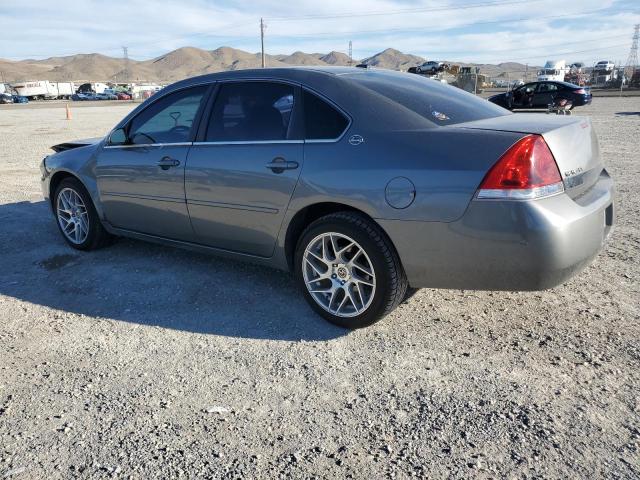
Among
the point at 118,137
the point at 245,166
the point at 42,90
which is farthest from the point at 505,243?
the point at 42,90

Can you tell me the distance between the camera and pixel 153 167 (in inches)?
174

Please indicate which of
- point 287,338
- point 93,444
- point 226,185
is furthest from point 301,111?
point 93,444

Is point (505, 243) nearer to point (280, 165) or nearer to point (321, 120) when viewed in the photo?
point (321, 120)

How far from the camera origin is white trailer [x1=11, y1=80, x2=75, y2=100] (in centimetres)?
6962

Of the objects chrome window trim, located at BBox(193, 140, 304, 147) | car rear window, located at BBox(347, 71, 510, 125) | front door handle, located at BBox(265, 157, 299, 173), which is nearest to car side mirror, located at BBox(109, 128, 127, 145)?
chrome window trim, located at BBox(193, 140, 304, 147)

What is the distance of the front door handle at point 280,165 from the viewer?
11.7ft

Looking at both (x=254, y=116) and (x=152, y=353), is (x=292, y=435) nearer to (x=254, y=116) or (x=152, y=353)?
(x=152, y=353)

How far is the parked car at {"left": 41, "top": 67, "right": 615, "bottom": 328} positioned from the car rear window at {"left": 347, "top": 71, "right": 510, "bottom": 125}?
2cm

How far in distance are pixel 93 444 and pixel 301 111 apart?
2335mm

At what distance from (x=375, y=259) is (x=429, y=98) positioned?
47.9 inches

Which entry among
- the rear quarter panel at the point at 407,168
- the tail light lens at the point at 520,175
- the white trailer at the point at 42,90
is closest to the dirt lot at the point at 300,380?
the rear quarter panel at the point at 407,168

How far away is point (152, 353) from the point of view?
3.31 meters

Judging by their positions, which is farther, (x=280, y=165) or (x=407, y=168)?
(x=280, y=165)

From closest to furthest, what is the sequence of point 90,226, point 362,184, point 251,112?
point 362,184
point 251,112
point 90,226
